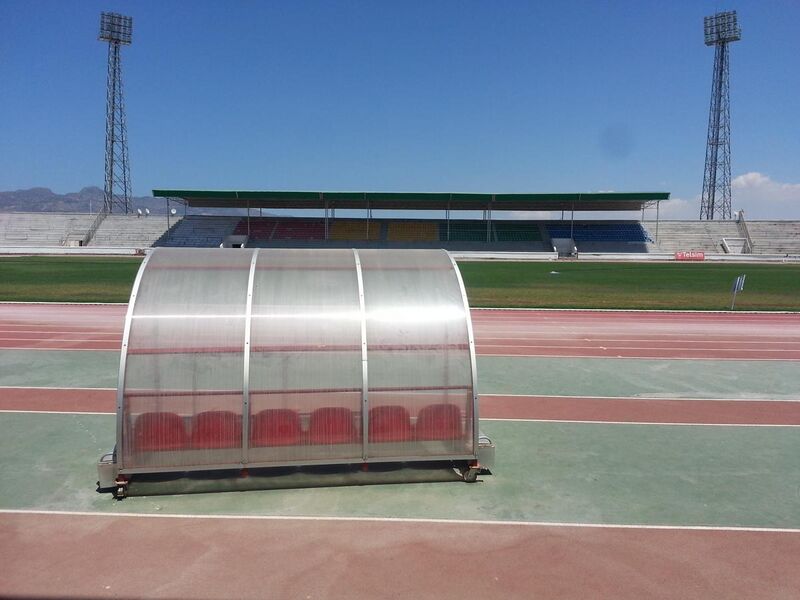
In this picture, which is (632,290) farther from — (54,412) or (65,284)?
(65,284)

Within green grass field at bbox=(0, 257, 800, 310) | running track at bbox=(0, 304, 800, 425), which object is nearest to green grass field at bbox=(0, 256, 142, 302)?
green grass field at bbox=(0, 257, 800, 310)

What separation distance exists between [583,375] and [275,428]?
7672mm

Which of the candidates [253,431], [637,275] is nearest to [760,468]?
[253,431]

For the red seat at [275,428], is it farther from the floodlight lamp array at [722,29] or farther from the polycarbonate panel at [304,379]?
the floodlight lamp array at [722,29]

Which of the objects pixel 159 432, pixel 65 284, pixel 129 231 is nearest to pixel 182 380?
pixel 159 432

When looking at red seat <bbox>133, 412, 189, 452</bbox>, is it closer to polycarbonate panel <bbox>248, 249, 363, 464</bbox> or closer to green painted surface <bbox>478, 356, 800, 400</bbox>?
polycarbonate panel <bbox>248, 249, 363, 464</bbox>

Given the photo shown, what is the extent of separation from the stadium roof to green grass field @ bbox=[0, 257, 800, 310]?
18.7m

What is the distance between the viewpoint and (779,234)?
2564 inches

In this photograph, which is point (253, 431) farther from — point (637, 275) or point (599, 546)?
point (637, 275)

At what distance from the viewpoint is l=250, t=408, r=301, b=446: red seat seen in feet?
20.9

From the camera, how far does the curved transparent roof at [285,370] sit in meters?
6.22

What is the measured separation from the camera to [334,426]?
21.4 ft

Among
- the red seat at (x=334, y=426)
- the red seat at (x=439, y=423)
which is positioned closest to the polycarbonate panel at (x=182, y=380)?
the red seat at (x=334, y=426)

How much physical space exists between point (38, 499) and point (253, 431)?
7.76 ft
